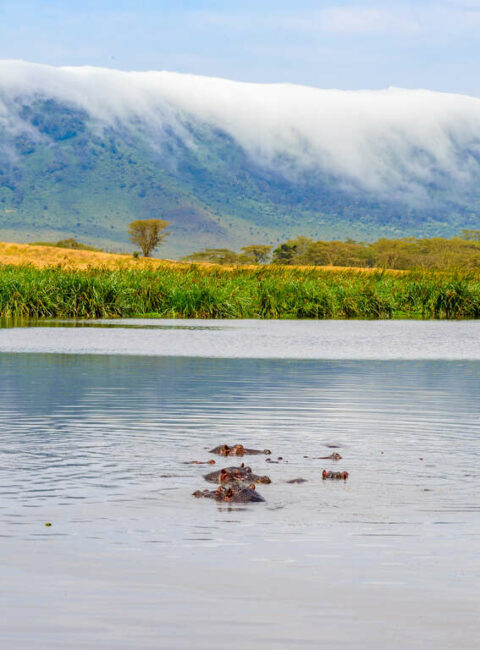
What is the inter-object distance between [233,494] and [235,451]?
2.74m

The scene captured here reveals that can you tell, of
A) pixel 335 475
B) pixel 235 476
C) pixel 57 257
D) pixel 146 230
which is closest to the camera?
pixel 235 476

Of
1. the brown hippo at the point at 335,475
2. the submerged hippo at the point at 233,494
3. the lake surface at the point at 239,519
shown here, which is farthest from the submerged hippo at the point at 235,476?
the brown hippo at the point at 335,475

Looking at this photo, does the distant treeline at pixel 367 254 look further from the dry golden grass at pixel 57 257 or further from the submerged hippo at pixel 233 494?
the submerged hippo at pixel 233 494

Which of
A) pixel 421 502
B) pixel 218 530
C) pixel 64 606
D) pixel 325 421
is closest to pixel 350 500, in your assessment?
pixel 421 502

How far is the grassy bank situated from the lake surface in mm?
27012

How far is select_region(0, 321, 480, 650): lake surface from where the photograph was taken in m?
7.64

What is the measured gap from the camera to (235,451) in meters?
14.3

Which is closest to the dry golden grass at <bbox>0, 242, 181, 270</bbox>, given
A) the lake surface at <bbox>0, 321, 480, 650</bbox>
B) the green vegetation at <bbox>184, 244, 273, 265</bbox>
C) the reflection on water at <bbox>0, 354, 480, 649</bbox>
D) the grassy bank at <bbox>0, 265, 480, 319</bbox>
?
the grassy bank at <bbox>0, 265, 480, 319</bbox>

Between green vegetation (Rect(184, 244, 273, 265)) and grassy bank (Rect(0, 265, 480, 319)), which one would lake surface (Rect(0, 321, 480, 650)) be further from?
green vegetation (Rect(184, 244, 273, 265))

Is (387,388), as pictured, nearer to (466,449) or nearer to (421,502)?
(466,449)

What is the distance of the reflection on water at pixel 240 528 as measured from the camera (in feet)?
25.1

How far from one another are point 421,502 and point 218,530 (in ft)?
7.30

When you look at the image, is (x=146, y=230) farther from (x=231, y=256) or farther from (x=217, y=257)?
(x=231, y=256)

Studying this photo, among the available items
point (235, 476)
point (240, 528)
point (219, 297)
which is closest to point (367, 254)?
point (219, 297)
